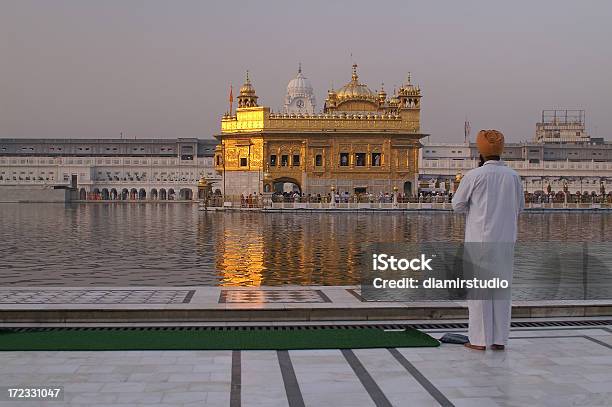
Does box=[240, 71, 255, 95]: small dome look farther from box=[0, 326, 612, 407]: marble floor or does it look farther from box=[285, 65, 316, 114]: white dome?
box=[0, 326, 612, 407]: marble floor

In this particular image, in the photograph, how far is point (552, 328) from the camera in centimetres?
831

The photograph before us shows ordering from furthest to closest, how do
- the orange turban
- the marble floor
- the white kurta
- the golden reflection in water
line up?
the golden reflection in water
the orange turban
the white kurta
the marble floor

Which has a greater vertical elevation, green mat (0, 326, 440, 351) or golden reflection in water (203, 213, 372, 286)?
green mat (0, 326, 440, 351)

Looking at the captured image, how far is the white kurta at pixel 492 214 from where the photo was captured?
23.7 feet

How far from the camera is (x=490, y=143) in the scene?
24.9ft

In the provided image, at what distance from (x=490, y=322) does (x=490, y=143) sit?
68.9 inches

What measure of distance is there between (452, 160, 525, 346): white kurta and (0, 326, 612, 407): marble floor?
18.0 inches

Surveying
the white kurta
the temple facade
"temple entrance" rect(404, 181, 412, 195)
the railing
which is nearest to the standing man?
the white kurta

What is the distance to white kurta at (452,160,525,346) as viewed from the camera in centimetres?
723

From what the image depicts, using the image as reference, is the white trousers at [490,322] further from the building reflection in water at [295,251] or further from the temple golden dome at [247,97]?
the temple golden dome at [247,97]

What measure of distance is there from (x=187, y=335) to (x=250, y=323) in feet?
3.06

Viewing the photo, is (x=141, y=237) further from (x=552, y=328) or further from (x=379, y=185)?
(x=379, y=185)

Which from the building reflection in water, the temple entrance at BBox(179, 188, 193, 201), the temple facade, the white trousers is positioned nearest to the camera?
the white trousers

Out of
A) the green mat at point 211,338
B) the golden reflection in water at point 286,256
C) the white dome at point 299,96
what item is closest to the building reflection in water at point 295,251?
the golden reflection in water at point 286,256
